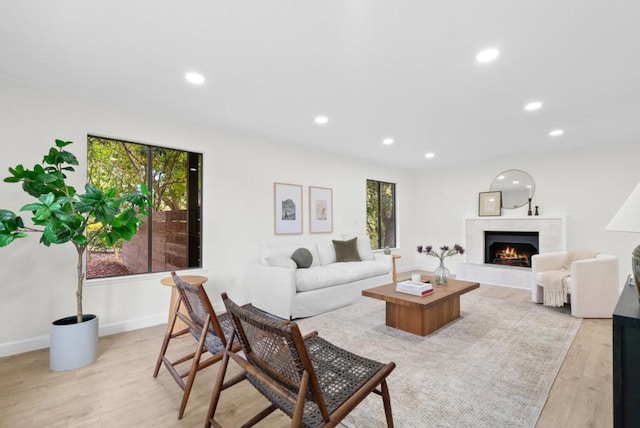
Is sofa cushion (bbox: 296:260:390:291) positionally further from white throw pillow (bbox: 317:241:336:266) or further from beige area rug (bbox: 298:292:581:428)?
beige area rug (bbox: 298:292:581:428)

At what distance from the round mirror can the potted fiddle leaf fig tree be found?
6.26 meters

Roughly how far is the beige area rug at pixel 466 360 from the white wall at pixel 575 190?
2055 mm

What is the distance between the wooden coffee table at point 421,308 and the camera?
2.92 meters

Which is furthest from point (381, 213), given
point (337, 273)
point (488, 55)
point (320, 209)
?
point (488, 55)

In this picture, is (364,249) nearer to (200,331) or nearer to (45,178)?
(200,331)

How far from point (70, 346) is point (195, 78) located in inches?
98.7

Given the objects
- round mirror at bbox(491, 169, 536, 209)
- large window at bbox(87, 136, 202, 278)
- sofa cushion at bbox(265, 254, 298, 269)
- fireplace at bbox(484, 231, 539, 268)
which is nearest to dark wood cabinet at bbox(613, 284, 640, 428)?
sofa cushion at bbox(265, 254, 298, 269)

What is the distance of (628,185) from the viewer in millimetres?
4617

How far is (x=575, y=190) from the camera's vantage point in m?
5.09

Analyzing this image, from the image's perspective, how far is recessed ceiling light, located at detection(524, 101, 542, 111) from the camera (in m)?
3.15

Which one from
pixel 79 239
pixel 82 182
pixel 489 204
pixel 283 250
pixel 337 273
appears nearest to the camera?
pixel 79 239

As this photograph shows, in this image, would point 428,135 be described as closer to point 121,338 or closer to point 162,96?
point 162,96

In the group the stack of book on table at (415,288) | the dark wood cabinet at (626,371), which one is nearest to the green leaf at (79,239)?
the stack of book on table at (415,288)

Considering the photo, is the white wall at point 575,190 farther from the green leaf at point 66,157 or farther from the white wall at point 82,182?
the green leaf at point 66,157
